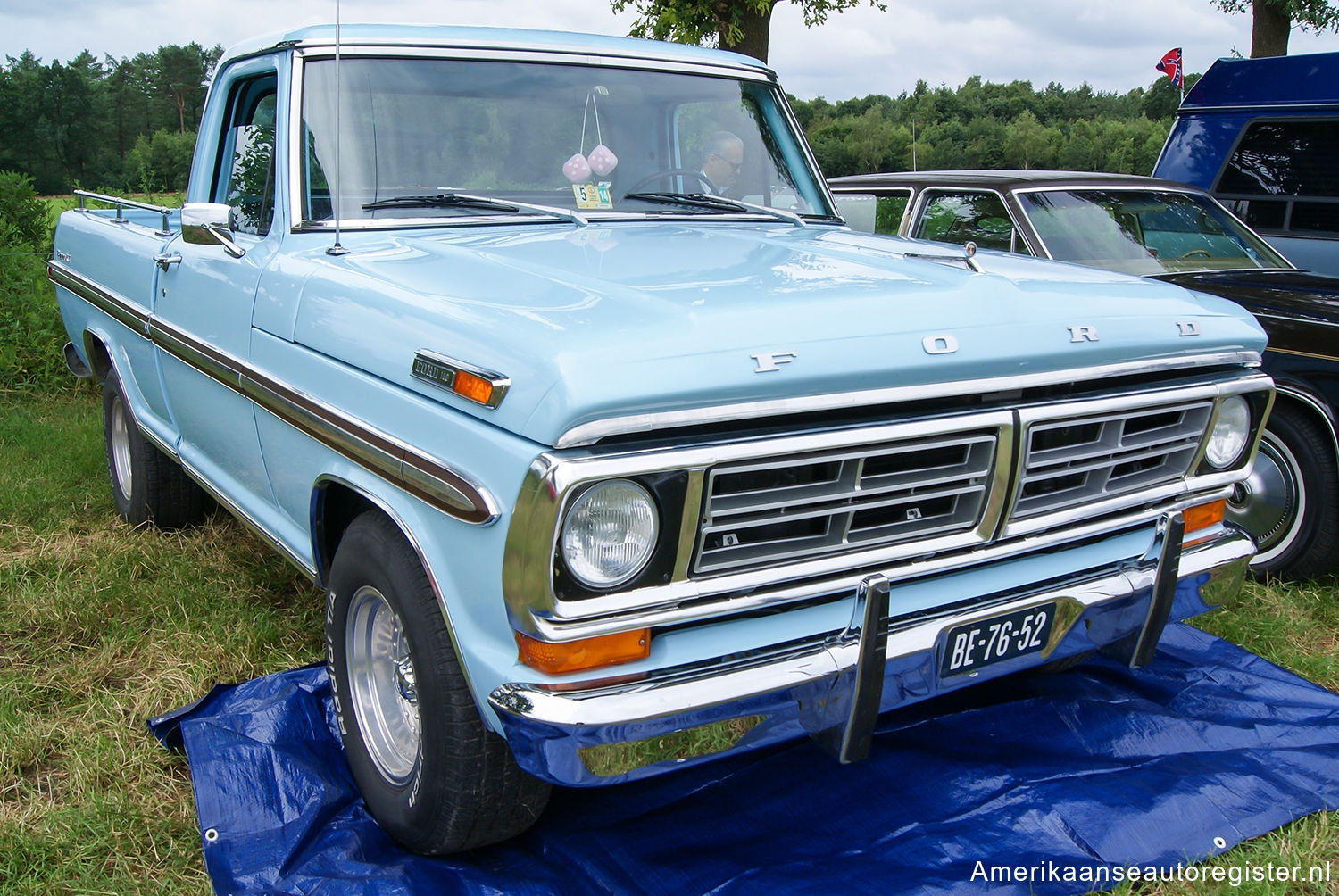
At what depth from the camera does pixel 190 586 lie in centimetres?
376

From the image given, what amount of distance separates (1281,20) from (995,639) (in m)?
11.7

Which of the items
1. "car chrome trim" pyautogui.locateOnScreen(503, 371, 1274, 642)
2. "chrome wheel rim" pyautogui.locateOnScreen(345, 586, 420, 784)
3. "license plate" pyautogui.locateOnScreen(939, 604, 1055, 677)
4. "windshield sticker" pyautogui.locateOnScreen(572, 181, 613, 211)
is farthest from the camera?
"windshield sticker" pyautogui.locateOnScreen(572, 181, 613, 211)

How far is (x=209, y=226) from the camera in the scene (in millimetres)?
2975

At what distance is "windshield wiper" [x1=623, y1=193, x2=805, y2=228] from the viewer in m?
3.24

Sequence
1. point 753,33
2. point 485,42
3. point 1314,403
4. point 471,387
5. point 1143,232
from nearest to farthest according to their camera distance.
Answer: point 471,387
point 485,42
point 1314,403
point 1143,232
point 753,33

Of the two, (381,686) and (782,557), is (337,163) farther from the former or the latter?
(782,557)

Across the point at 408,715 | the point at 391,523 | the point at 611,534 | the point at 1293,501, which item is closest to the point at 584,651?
the point at 611,534

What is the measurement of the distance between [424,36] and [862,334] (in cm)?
178

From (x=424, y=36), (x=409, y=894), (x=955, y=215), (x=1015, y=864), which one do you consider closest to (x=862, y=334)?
(x=1015, y=864)

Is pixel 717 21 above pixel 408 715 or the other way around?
above

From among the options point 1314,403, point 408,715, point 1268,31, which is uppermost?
point 1268,31

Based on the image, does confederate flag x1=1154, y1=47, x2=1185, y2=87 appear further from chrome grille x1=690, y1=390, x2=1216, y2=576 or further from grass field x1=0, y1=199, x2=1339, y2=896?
chrome grille x1=690, y1=390, x2=1216, y2=576

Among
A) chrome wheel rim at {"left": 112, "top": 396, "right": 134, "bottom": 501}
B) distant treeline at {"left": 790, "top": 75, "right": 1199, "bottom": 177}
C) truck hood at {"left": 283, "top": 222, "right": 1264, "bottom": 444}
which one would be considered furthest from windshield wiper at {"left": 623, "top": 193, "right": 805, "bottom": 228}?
distant treeline at {"left": 790, "top": 75, "right": 1199, "bottom": 177}

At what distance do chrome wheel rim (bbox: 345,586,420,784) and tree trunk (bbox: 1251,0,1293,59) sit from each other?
39.4 ft
